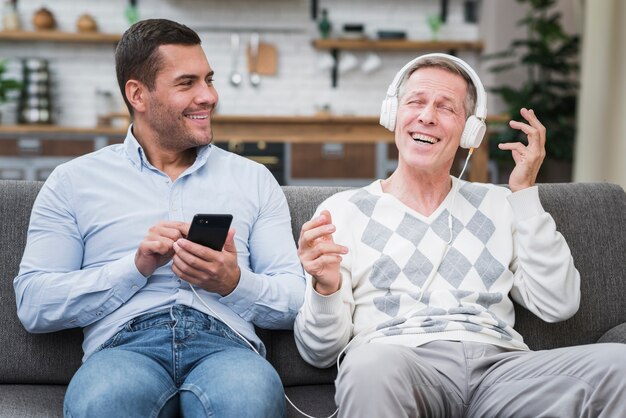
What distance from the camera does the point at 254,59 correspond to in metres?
6.36

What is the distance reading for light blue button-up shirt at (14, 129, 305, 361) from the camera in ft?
5.92

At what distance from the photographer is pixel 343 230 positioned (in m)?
1.88

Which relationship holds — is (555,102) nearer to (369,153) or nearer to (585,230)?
(369,153)

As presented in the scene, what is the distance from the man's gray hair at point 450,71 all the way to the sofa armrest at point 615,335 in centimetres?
59

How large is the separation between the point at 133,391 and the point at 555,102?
4715 millimetres

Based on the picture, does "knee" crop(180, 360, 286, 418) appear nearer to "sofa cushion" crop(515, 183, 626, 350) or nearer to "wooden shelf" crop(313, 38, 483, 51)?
"sofa cushion" crop(515, 183, 626, 350)

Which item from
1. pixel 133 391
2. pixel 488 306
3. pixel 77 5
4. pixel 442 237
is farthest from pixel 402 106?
pixel 77 5

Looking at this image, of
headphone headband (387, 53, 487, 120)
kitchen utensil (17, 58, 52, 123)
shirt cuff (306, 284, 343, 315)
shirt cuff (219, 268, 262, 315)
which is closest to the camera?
shirt cuff (306, 284, 343, 315)

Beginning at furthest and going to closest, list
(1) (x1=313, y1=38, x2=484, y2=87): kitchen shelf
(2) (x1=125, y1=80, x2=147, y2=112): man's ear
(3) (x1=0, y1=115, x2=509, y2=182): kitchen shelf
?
Answer: (1) (x1=313, y1=38, x2=484, y2=87): kitchen shelf → (3) (x1=0, y1=115, x2=509, y2=182): kitchen shelf → (2) (x1=125, y1=80, x2=147, y2=112): man's ear

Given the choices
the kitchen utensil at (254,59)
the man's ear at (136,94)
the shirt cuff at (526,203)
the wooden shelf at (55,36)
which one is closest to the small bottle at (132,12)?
the wooden shelf at (55,36)

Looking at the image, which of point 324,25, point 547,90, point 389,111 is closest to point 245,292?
point 389,111

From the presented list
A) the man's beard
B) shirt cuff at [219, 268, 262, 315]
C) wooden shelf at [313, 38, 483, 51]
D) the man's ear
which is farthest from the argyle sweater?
wooden shelf at [313, 38, 483, 51]

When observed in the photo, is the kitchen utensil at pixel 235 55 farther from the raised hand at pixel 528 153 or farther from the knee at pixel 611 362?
the knee at pixel 611 362

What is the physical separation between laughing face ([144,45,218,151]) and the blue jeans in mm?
397
